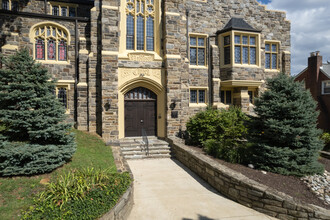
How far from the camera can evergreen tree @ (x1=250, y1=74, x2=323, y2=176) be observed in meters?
7.52

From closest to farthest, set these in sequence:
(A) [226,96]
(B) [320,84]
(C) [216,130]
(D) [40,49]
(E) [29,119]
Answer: (E) [29,119], (C) [216,130], (D) [40,49], (A) [226,96], (B) [320,84]

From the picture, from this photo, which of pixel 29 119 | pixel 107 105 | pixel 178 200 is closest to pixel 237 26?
pixel 107 105

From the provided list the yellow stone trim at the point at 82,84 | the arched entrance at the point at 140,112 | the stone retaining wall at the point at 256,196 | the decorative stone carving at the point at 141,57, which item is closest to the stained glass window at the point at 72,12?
the yellow stone trim at the point at 82,84

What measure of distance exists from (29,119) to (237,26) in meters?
14.8

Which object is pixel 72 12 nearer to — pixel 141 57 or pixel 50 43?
pixel 50 43

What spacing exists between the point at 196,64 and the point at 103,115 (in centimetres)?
816

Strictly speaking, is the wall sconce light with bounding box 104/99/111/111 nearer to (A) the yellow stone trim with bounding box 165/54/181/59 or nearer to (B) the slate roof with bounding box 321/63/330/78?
(A) the yellow stone trim with bounding box 165/54/181/59

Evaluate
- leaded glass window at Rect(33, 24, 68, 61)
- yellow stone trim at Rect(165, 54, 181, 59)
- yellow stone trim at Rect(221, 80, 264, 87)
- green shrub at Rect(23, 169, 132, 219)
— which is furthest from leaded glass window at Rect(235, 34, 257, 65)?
green shrub at Rect(23, 169, 132, 219)

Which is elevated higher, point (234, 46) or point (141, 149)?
point (234, 46)

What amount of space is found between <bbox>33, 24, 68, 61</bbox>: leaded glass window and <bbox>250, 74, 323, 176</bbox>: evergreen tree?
12.5 m

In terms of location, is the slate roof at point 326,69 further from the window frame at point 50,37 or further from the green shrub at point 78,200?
the window frame at point 50,37

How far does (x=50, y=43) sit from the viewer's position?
12.8 m

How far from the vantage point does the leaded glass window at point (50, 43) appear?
496 inches

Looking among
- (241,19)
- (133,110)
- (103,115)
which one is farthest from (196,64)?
(103,115)
